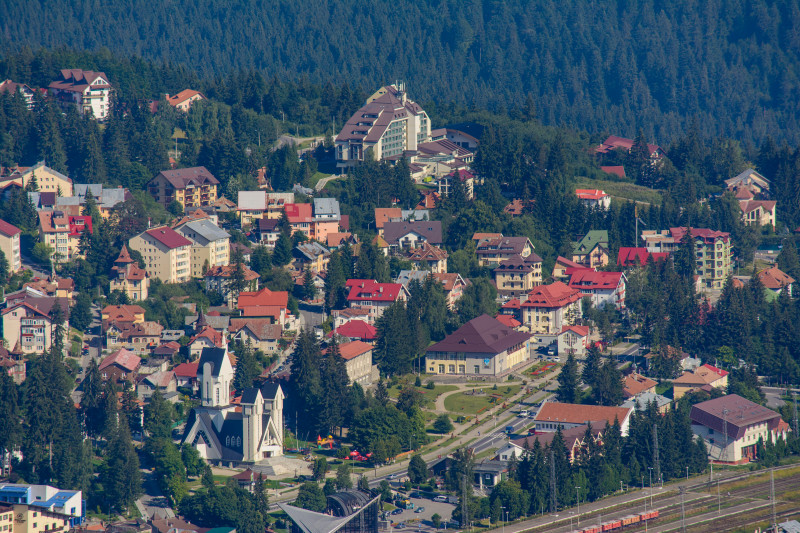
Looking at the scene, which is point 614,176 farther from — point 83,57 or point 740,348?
point 83,57

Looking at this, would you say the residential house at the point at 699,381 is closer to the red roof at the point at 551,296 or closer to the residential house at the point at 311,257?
the red roof at the point at 551,296

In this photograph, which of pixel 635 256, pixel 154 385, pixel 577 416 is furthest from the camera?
pixel 635 256

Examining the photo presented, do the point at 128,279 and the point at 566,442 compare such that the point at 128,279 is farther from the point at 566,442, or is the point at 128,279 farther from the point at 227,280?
the point at 566,442

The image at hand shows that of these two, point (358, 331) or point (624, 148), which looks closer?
point (358, 331)

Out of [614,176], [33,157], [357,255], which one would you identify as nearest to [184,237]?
[357,255]

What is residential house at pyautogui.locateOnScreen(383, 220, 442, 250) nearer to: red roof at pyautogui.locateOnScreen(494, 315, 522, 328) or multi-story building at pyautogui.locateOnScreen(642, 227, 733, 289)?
red roof at pyautogui.locateOnScreen(494, 315, 522, 328)

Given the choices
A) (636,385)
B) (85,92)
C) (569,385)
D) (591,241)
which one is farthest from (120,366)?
(85,92)

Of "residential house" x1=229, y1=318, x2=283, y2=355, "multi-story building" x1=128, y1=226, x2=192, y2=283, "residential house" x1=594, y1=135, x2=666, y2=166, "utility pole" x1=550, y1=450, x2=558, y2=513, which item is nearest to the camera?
"utility pole" x1=550, y1=450, x2=558, y2=513

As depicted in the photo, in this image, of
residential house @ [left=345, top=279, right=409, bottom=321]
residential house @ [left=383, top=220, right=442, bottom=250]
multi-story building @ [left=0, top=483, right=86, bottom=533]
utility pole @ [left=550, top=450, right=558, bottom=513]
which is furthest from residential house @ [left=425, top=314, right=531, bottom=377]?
multi-story building @ [left=0, top=483, right=86, bottom=533]
